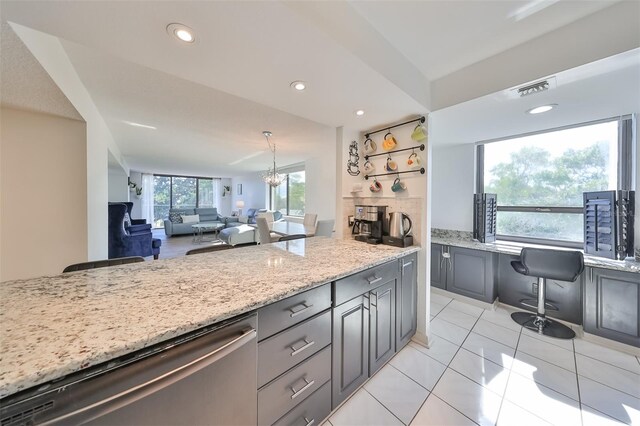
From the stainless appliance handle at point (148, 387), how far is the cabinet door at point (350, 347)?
24.3 inches

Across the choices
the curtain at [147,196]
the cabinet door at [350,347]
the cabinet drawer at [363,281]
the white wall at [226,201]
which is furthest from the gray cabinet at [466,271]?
the curtain at [147,196]

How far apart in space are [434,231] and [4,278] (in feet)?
15.9

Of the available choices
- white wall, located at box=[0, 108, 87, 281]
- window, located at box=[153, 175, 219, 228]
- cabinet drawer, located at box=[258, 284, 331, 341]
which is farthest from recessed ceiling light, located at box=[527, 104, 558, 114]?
window, located at box=[153, 175, 219, 228]

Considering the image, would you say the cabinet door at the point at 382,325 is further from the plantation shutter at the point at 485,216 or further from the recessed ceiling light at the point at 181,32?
the plantation shutter at the point at 485,216

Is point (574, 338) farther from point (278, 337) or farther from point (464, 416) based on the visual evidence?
point (278, 337)

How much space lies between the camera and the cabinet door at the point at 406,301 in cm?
176

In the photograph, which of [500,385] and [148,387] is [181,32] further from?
[500,385]

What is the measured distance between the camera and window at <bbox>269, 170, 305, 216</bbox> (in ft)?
22.5

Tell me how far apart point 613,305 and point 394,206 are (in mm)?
2029

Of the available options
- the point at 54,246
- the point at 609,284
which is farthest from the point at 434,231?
the point at 54,246

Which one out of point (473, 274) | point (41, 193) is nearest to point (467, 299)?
point (473, 274)

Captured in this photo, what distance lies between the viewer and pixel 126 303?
84 centimetres

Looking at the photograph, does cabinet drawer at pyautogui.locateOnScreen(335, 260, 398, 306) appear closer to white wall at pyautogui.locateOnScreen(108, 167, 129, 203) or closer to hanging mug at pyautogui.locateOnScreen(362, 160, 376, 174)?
hanging mug at pyautogui.locateOnScreen(362, 160, 376, 174)

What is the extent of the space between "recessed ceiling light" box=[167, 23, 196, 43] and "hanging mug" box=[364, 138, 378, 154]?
1.77 metres
